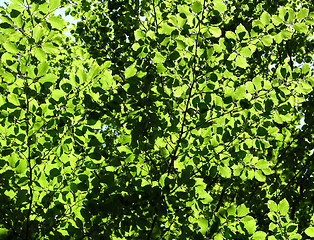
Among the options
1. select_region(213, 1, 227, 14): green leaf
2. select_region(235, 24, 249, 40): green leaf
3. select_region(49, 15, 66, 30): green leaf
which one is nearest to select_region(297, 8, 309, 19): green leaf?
select_region(235, 24, 249, 40): green leaf

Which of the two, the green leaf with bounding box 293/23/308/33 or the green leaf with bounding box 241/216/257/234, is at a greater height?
the green leaf with bounding box 293/23/308/33

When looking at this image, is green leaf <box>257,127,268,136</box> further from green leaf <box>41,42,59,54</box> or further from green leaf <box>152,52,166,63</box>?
green leaf <box>41,42,59,54</box>

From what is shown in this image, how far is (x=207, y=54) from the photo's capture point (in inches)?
86.4

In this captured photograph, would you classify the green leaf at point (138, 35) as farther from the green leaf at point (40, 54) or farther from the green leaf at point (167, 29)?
the green leaf at point (40, 54)

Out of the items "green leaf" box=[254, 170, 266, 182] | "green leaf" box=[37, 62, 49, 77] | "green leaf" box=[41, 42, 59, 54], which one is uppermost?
"green leaf" box=[41, 42, 59, 54]

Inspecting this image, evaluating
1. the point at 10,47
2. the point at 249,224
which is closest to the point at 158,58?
the point at 10,47

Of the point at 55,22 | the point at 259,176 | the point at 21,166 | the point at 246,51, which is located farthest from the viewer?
the point at 259,176

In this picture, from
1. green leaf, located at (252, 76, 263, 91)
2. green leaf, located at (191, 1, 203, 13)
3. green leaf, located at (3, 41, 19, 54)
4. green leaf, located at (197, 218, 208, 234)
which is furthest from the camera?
green leaf, located at (252, 76, 263, 91)

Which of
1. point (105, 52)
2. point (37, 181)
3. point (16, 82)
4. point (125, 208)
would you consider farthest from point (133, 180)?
point (105, 52)

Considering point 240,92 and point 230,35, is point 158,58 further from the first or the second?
point 240,92

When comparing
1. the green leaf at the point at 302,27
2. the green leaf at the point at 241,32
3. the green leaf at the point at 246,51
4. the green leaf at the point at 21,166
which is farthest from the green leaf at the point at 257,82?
the green leaf at the point at 21,166

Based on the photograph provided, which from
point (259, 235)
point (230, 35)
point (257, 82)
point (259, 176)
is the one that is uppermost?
point (230, 35)

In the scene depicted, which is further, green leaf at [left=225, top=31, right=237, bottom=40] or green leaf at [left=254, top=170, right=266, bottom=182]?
green leaf at [left=254, top=170, right=266, bottom=182]

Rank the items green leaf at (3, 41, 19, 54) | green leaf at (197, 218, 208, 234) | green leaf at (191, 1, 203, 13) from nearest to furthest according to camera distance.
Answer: green leaf at (3, 41, 19, 54)
green leaf at (191, 1, 203, 13)
green leaf at (197, 218, 208, 234)
